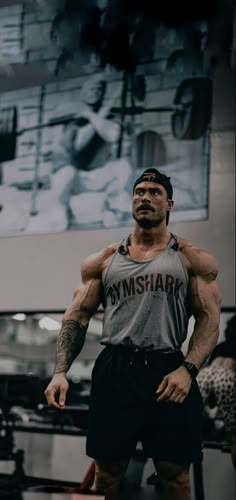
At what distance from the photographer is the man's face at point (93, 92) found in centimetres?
246

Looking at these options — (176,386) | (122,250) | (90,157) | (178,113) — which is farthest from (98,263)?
(178,113)

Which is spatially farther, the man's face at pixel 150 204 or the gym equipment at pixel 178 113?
the gym equipment at pixel 178 113

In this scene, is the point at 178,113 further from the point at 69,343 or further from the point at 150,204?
the point at 69,343

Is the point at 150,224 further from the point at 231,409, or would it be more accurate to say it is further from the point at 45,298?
the point at 231,409

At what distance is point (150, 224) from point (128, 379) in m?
0.48

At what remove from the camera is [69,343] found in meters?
2.01

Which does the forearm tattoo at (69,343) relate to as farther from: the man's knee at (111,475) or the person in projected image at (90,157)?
the person in projected image at (90,157)

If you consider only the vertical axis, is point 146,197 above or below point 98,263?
above

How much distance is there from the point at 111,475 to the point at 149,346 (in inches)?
16.1

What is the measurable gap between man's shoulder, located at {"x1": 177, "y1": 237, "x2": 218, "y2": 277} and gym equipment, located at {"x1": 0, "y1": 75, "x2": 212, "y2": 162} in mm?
543

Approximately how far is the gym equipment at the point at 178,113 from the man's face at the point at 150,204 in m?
0.45

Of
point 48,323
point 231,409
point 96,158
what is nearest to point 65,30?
point 96,158

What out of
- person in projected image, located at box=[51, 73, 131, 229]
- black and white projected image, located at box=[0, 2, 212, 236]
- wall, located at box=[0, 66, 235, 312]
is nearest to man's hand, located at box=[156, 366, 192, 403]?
wall, located at box=[0, 66, 235, 312]

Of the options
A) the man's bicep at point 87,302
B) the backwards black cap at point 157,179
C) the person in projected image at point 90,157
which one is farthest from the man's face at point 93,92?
the man's bicep at point 87,302
